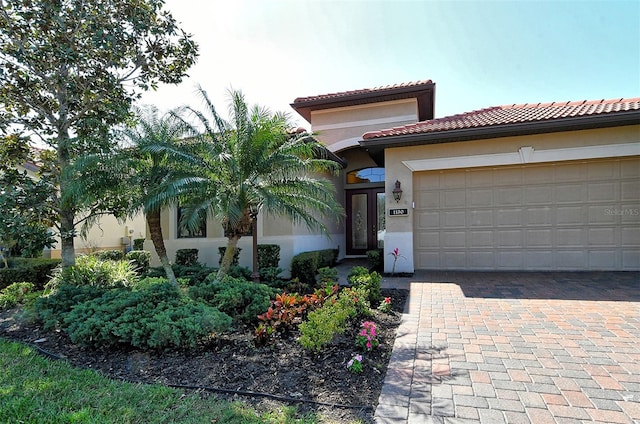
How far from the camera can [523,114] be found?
31.1ft

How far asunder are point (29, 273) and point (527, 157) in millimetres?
13806

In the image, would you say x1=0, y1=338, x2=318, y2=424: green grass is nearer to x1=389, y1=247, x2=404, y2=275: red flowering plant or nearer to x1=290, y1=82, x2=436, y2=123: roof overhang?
x1=389, y1=247, x2=404, y2=275: red flowering plant

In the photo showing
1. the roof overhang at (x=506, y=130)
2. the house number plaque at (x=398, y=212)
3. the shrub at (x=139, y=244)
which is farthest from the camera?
the shrub at (x=139, y=244)

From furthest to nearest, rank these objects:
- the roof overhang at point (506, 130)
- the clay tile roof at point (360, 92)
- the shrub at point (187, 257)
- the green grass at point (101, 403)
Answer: the clay tile roof at point (360, 92) < the shrub at point (187, 257) < the roof overhang at point (506, 130) < the green grass at point (101, 403)

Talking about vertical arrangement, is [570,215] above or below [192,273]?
above

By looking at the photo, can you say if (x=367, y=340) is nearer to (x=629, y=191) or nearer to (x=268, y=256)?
(x=268, y=256)

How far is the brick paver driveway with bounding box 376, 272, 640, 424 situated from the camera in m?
2.91

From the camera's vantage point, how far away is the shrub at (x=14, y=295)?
6.94m

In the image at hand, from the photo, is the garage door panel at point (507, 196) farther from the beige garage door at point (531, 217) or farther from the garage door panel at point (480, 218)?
the garage door panel at point (480, 218)

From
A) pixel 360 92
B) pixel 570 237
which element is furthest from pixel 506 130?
pixel 360 92

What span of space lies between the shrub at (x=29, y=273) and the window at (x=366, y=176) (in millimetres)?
10217

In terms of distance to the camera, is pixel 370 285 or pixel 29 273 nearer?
pixel 370 285

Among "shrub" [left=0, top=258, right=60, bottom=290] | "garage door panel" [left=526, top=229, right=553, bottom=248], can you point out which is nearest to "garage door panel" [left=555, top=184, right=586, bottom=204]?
"garage door panel" [left=526, top=229, right=553, bottom=248]

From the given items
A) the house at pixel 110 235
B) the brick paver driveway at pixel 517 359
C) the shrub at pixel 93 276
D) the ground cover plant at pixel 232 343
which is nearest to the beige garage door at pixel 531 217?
the brick paver driveway at pixel 517 359
